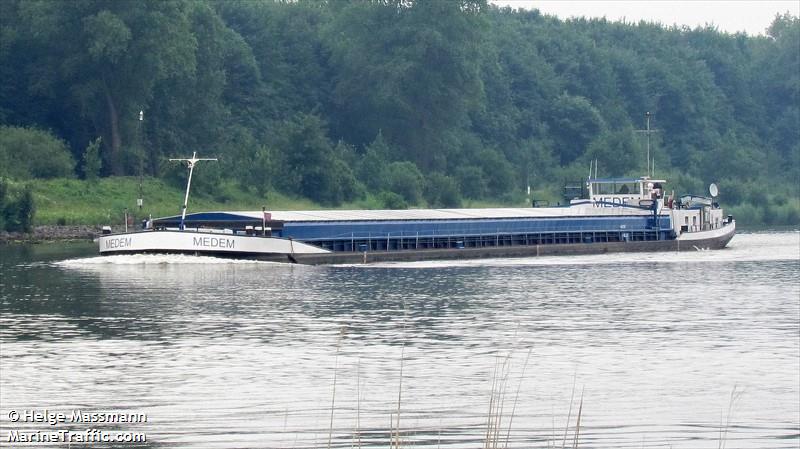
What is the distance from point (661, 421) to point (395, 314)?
781 inches

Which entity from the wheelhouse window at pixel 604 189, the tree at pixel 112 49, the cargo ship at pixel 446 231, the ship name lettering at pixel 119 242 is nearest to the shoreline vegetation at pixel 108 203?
the tree at pixel 112 49

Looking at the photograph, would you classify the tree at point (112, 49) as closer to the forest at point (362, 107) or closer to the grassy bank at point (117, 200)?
the forest at point (362, 107)

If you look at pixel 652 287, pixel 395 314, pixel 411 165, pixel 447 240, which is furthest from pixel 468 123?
pixel 395 314

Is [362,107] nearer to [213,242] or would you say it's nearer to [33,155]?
[33,155]

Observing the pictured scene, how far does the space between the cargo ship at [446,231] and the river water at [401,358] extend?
13.0 ft

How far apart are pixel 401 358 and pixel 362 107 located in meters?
115

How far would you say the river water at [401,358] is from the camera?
25.6 metres

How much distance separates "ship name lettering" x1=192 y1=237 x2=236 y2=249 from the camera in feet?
214

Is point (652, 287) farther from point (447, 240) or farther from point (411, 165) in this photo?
point (411, 165)

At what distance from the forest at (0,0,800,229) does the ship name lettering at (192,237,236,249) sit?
27.9m

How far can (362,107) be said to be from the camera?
470ft

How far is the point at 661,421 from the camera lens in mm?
26500

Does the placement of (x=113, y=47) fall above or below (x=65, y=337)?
above

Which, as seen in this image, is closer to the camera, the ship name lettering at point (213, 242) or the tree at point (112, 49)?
the ship name lettering at point (213, 242)
